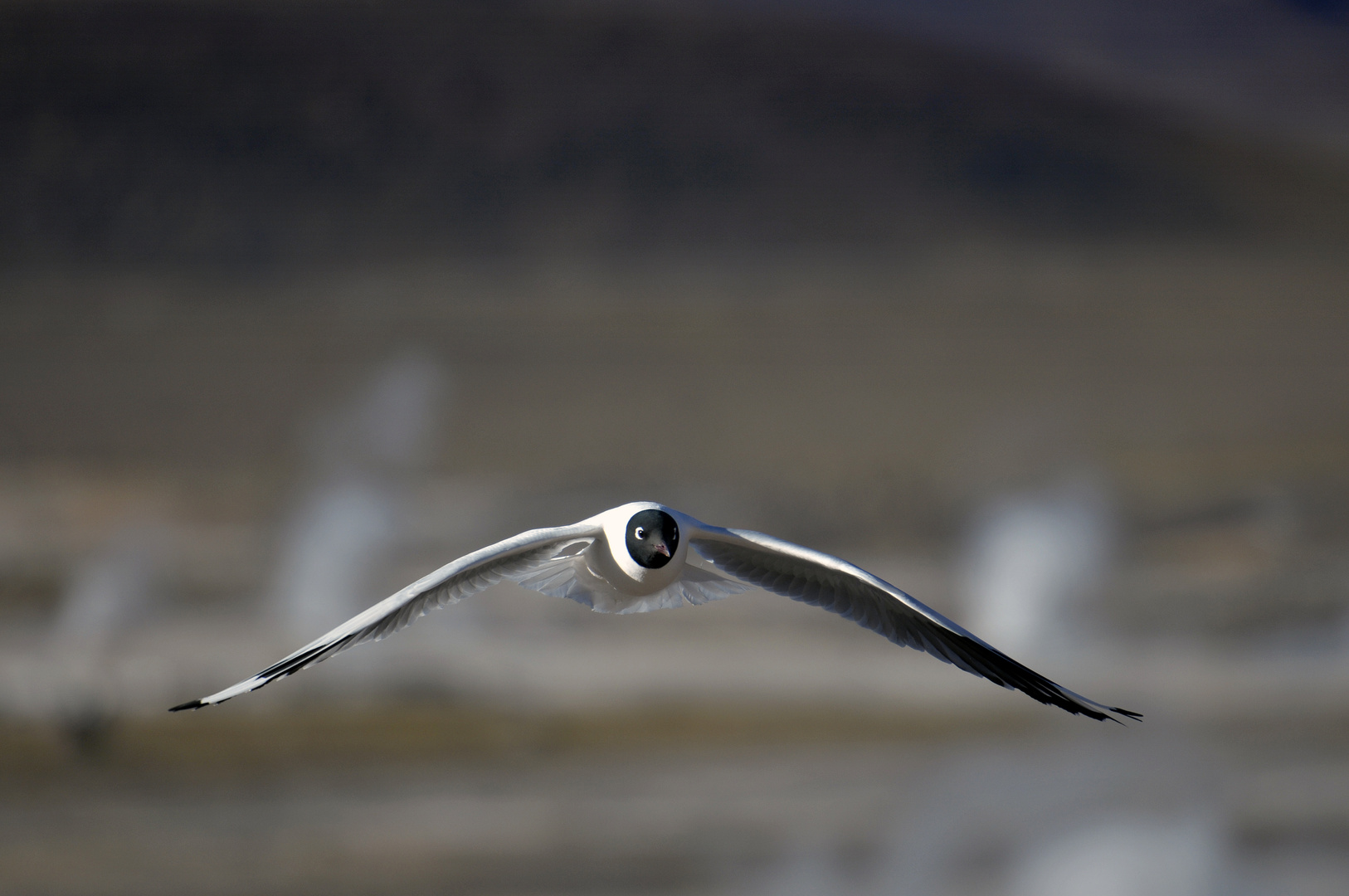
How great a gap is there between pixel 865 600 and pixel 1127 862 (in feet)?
36.8

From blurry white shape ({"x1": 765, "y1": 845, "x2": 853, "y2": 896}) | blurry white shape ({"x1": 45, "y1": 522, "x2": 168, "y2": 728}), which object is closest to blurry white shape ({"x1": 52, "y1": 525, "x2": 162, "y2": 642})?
blurry white shape ({"x1": 45, "y1": 522, "x2": 168, "y2": 728})

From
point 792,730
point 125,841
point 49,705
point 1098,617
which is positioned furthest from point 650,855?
point 1098,617

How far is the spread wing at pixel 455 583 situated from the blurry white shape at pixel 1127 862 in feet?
30.8

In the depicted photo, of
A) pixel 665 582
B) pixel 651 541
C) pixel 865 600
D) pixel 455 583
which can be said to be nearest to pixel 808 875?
pixel 865 600

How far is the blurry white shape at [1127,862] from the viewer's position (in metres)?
12.1

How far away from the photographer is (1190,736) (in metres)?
13.1

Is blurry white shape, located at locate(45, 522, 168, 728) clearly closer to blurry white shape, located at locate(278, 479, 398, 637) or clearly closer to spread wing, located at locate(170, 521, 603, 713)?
blurry white shape, located at locate(278, 479, 398, 637)

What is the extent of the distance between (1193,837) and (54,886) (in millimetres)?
11813

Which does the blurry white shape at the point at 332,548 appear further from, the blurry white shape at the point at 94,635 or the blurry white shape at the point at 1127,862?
the blurry white shape at the point at 1127,862

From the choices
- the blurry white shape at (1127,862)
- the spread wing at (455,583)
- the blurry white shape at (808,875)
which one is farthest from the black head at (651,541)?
the blurry white shape at (1127,862)

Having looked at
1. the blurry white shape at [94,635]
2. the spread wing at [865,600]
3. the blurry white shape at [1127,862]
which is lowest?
the blurry white shape at [1127,862]

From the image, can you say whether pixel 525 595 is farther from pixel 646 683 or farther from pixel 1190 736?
pixel 1190 736

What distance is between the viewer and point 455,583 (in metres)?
4.84

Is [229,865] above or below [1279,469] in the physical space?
below
